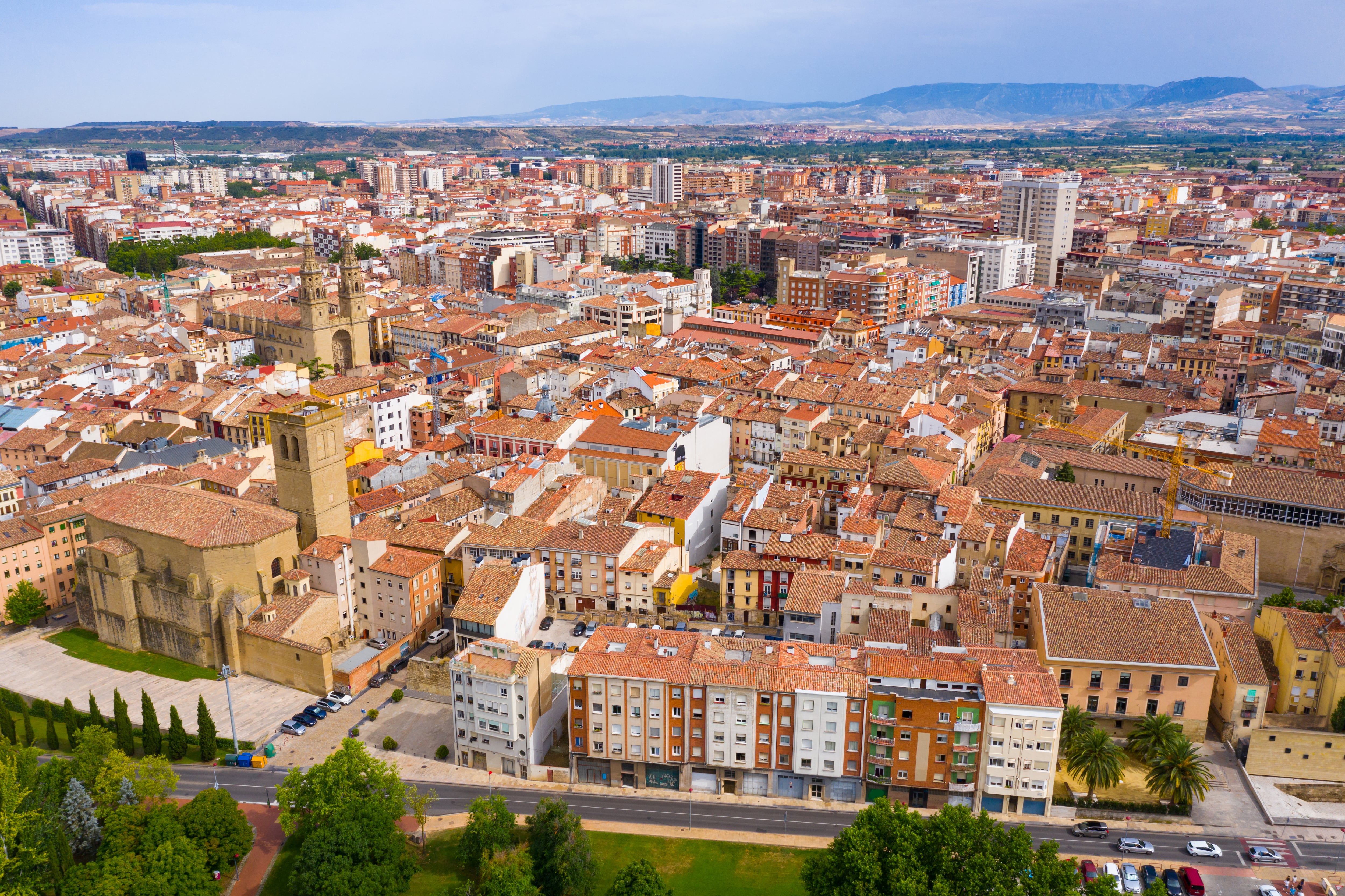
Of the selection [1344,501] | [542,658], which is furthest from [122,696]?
[1344,501]

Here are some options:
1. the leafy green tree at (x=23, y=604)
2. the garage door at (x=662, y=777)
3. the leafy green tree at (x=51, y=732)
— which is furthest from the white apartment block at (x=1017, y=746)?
the leafy green tree at (x=23, y=604)

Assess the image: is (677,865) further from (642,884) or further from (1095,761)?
(1095,761)

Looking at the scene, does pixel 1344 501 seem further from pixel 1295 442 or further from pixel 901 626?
pixel 901 626

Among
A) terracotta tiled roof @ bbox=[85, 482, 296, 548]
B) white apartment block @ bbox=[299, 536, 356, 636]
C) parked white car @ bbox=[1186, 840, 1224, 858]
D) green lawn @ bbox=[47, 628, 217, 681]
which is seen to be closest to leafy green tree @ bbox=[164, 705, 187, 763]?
green lawn @ bbox=[47, 628, 217, 681]

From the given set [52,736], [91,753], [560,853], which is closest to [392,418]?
[52,736]

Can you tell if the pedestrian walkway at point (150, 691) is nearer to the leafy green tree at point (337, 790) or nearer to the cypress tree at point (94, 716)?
the cypress tree at point (94, 716)

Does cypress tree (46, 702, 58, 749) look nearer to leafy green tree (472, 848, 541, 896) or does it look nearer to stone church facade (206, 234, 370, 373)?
leafy green tree (472, 848, 541, 896)
